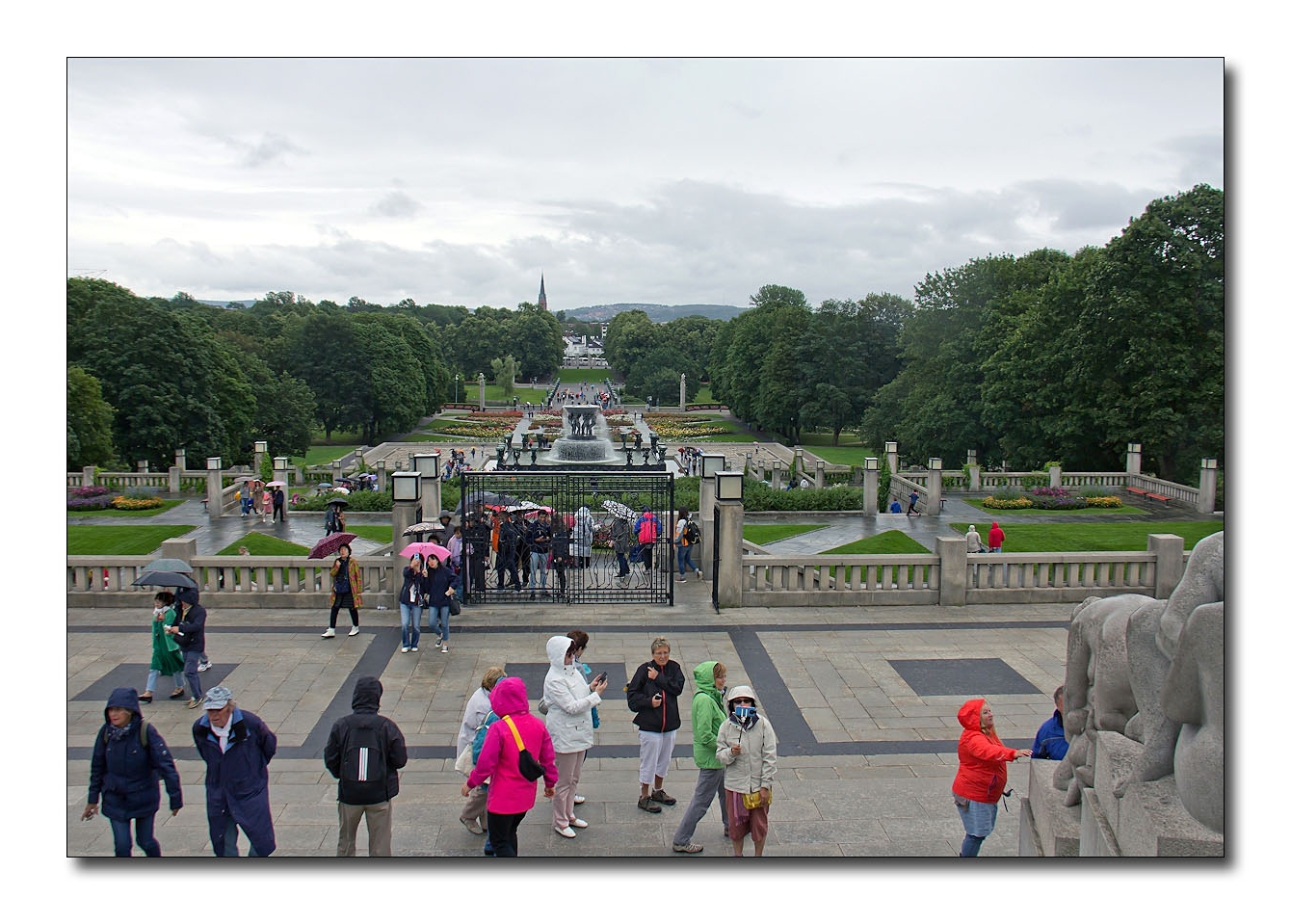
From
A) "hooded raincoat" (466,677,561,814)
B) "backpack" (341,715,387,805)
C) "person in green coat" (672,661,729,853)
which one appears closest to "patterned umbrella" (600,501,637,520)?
"person in green coat" (672,661,729,853)

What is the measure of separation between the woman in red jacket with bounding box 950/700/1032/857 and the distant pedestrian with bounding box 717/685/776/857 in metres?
1.48

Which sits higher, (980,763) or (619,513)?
(619,513)

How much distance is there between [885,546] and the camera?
23734mm

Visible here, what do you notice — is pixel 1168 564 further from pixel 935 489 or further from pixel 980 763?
pixel 935 489

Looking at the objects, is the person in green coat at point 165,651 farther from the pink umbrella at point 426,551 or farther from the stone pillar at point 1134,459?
the stone pillar at point 1134,459

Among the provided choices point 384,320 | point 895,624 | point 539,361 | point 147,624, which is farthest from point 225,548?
point 539,361

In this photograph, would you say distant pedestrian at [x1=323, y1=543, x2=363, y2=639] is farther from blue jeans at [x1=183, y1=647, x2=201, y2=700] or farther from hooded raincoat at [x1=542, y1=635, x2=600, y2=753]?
hooded raincoat at [x1=542, y1=635, x2=600, y2=753]

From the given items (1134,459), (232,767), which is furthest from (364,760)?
(1134,459)

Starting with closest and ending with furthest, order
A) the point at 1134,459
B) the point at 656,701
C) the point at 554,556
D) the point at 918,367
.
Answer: the point at 656,701 < the point at 554,556 < the point at 1134,459 < the point at 918,367

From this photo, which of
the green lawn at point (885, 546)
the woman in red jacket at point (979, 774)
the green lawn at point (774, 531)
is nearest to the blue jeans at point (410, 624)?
the woman in red jacket at point (979, 774)

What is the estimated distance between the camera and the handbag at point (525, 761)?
7082mm

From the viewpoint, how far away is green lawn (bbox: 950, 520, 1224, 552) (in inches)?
889

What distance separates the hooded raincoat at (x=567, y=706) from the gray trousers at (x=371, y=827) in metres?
1.47

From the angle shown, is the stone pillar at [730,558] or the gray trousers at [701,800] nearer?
the gray trousers at [701,800]
